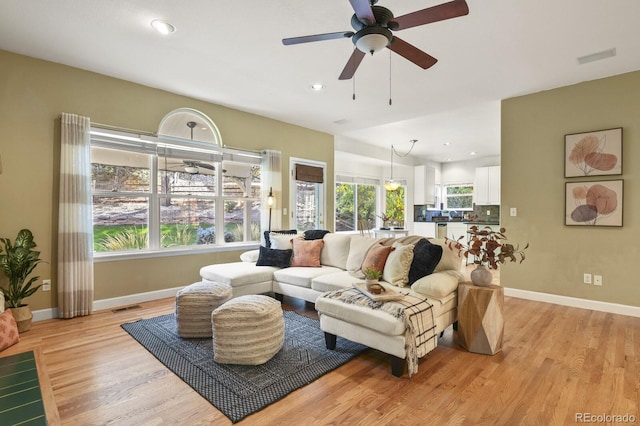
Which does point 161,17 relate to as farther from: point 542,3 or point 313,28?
point 542,3

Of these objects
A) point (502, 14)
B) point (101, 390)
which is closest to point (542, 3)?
point (502, 14)

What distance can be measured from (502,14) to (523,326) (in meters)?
2.93

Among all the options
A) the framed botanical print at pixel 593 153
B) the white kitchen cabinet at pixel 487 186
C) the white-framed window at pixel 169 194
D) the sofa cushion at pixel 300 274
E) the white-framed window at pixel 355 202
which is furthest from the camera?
the white-framed window at pixel 355 202

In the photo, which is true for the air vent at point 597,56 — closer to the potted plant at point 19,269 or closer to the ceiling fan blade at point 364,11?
the ceiling fan blade at point 364,11

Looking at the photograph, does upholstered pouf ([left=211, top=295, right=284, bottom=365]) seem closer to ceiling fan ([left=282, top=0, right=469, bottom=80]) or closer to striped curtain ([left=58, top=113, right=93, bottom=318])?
ceiling fan ([left=282, top=0, right=469, bottom=80])

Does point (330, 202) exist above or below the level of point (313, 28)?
below

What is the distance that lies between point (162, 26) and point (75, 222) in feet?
7.55

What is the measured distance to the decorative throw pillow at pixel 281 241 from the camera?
4238 mm

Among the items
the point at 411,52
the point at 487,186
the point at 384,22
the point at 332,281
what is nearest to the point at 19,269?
the point at 332,281

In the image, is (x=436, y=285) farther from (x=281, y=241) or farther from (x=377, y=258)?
(x=281, y=241)

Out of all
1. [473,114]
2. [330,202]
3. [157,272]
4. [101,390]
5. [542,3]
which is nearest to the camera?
[101,390]

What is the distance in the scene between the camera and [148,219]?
13.8 feet

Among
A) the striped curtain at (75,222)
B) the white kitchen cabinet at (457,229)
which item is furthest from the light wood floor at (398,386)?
the white kitchen cabinet at (457,229)

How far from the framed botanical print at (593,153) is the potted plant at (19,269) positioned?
614cm
